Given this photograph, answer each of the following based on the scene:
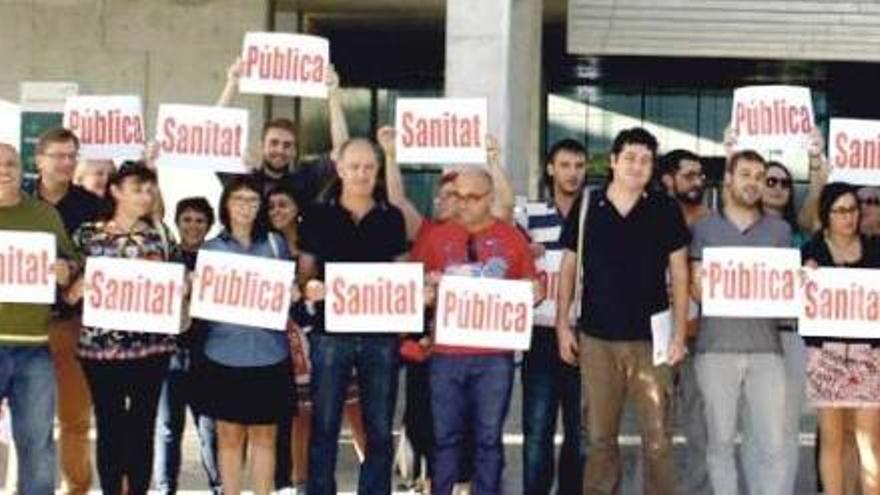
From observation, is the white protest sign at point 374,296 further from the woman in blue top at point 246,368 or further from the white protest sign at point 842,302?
the white protest sign at point 842,302

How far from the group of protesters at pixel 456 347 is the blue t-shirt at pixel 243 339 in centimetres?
A: 1

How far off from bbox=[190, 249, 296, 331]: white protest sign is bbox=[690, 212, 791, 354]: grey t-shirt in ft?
7.33

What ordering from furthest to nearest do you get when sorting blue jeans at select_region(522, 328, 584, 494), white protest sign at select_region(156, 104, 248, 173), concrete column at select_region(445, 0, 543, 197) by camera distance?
concrete column at select_region(445, 0, 543, 197), white protest sign at select_region(156, 104, 248, 173), blue jeans at select_region(522, 328, 584, 494)

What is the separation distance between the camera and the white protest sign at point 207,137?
862 cm

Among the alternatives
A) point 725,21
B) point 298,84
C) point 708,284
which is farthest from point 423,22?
point 708,284

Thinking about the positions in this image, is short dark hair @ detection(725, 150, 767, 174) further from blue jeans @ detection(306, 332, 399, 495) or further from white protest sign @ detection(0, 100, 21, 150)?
white protest sign @ detection(0, 100, 21, 150)

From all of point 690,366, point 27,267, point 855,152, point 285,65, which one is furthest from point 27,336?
point 855,152

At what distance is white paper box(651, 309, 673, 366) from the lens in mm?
7598

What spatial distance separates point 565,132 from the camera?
77.8 ft

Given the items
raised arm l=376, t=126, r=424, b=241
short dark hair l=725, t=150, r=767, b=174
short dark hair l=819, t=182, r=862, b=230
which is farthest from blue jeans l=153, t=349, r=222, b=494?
short dark hair l=819, t=182, r=862, b=230

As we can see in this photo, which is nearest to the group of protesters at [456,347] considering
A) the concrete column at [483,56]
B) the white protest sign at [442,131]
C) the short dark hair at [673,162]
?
the white protest sign at [442,131]

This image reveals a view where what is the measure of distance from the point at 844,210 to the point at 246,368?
3302mm

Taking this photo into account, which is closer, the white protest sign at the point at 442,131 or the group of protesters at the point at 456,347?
the group of protesters at the point at 456,347

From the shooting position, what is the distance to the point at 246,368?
773 centimetres
